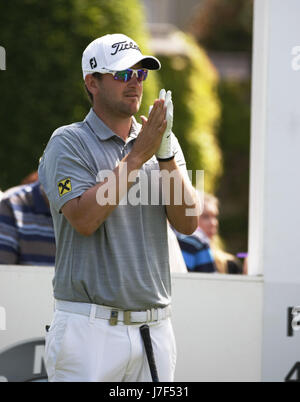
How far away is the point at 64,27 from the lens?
5617 mm

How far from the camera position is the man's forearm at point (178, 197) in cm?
251

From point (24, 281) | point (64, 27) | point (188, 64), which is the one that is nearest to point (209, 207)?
point (24, 281)

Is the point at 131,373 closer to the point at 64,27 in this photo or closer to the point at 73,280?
the point at 73,280

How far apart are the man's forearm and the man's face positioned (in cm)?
26

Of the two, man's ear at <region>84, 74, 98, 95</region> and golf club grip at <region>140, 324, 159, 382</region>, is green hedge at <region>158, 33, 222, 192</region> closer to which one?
man's ear at <region>84, 74, 98, 95</region>

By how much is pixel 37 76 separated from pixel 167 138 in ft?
10.9

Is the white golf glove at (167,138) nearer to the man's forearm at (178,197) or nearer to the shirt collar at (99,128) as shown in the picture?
the man's forearm at (178,197)

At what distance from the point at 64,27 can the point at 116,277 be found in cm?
355

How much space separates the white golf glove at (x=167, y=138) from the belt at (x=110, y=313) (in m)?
0.53

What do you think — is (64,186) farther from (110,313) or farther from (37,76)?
(37,76)

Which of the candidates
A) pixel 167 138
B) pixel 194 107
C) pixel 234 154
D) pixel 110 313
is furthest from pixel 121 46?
pixel 234 154

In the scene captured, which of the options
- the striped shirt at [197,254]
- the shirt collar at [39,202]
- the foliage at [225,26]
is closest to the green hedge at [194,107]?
the striped shirt at [197,254]

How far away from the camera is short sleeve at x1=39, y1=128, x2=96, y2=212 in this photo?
2.46 m

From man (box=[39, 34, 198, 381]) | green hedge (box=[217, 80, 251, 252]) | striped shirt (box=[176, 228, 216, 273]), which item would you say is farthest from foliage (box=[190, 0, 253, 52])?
man (box=[39, 34, 198, 381])
